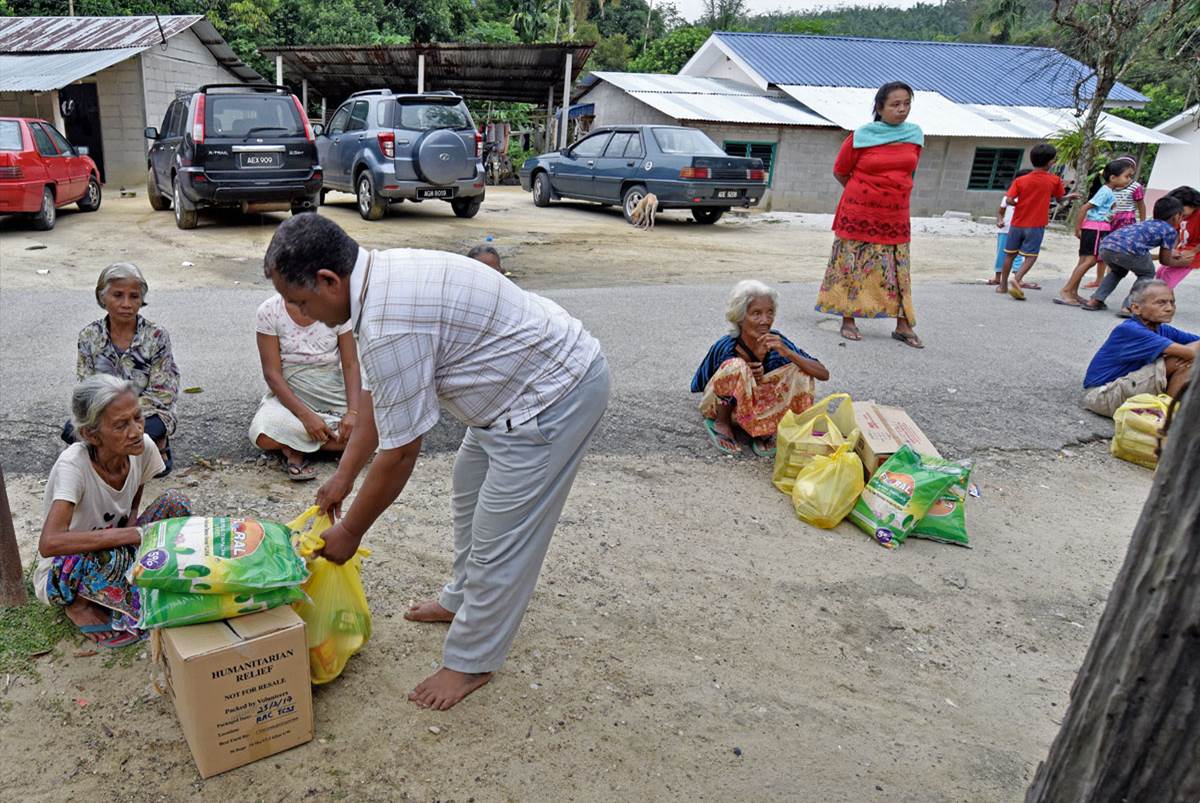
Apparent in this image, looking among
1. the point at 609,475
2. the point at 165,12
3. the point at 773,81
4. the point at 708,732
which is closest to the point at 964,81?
the point at 773,81

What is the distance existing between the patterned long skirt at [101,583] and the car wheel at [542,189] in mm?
13909

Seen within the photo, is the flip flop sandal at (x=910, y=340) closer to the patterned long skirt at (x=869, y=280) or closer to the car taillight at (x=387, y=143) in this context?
the patterned long skirt at (x=869, y=280)

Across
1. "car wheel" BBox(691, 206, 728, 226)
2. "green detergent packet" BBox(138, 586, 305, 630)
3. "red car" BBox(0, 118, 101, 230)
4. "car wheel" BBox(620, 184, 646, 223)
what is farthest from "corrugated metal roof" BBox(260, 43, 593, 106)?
"green detergent packet" BBox(138, 586, 305, 630)

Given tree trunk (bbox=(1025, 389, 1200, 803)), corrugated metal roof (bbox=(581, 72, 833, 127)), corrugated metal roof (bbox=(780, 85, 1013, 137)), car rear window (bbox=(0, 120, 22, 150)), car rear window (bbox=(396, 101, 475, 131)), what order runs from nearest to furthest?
tree trunk (bbox=(1025, 389, 1200, 803))
car rear window (bbox=(0, 120, 22, 150))
car rear window (bbox=(396, 101, 475, 131))
corrugated metal roof (bbox=(581, 72, 833, 127))
corrugated metal roof (bbox=(780, 85, 1013, 137))

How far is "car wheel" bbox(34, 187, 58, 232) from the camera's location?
398 inches

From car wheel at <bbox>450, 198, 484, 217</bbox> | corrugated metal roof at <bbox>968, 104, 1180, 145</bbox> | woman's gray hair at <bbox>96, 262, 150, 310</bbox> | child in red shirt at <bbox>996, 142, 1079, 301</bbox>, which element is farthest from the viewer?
corrugated metal roof at <bbox>968, 104, 1180, 145</bbox>

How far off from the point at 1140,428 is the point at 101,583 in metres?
5.35

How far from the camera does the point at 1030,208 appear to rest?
8.56m

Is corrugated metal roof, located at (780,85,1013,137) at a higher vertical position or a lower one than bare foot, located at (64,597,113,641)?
higher

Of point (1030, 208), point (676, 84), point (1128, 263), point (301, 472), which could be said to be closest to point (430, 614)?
point (301, 472)

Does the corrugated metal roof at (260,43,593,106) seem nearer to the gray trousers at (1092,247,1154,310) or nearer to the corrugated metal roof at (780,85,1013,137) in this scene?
the corrugated metal roof at (780,85,1013,137)

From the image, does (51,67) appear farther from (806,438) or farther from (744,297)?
(806,438)

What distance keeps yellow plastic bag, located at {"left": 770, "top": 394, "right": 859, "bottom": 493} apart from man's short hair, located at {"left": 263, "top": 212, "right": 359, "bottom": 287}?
279 cm

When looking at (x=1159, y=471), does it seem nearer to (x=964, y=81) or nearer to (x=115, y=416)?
(x=115, y=416)
